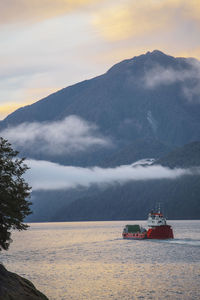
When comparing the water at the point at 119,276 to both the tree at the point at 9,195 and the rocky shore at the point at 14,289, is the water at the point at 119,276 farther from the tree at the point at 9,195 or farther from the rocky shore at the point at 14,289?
the tree at the point at 9,195

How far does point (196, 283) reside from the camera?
239 ft

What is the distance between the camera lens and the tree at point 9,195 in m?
50.0

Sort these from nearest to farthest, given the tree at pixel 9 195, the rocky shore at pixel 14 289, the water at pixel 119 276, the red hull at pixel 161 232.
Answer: the rocky shore at pixel 14 289 < the tree at pixel 9 195 < the water at pixel 119 276 < the red hull at pixel 161 232

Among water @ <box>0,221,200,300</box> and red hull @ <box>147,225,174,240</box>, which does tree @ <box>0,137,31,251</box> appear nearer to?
water @ <box>0,221,200,300</box>

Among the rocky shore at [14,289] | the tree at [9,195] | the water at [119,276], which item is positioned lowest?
the water at [119,276]

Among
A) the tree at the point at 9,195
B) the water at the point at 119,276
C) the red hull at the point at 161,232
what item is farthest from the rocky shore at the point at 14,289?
the red hull at the point at 161,232

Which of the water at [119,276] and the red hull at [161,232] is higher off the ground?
the red hull at [161,232]

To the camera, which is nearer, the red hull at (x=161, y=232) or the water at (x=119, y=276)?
the water at (x=119, y=276)

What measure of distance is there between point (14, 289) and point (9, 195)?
936cm

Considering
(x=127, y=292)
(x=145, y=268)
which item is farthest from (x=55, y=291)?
(x=145, y=268)

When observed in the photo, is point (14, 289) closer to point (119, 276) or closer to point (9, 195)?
point (9, 195)

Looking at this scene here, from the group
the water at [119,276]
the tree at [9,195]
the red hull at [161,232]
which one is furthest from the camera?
the red hull at [161,232]

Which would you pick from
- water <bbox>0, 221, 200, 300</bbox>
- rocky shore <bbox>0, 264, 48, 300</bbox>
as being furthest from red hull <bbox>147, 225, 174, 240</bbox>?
rocky shore <bbox>0, 264, 48, 300</bbox>

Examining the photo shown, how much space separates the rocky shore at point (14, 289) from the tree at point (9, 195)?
3278 millimetres
